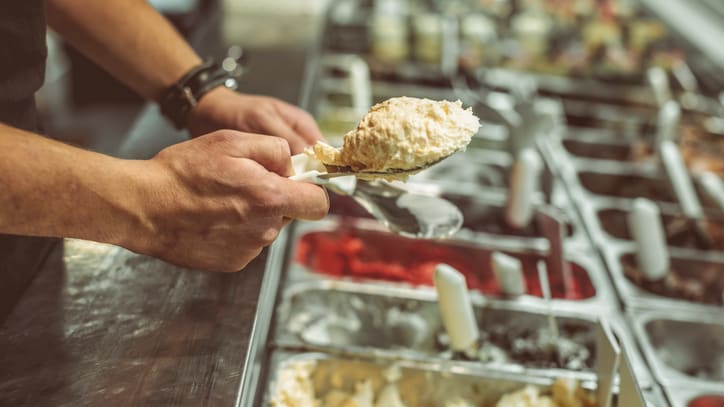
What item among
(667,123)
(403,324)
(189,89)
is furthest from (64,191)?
(667,123)

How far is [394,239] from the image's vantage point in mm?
2293

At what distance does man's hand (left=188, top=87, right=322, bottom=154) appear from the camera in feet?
5.24

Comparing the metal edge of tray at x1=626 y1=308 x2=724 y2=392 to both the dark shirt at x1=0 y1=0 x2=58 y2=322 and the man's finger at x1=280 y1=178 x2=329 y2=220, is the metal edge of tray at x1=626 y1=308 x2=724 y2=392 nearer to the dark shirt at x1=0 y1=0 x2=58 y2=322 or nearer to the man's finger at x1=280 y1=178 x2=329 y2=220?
the man's finger at x1=280 y1=178 x2=329 y2=220

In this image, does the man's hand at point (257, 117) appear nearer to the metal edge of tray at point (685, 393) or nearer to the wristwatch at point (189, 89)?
the wristwatch at point (189, 89)

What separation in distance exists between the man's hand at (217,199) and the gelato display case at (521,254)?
0.26 m

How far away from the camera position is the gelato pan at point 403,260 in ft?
6.95

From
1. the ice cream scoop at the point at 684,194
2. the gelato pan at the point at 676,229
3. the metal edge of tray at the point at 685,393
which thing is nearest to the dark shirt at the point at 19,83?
the metal edge of tray at the point at 685,393

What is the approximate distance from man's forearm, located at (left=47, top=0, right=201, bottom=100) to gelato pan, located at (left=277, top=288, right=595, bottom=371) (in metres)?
0.78

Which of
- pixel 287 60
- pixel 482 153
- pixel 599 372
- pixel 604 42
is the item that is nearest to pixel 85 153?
pixel 599 372

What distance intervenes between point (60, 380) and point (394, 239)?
4.49 ft

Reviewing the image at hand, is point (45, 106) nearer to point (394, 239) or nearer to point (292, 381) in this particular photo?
point (394, 239)

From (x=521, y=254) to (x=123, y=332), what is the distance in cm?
153

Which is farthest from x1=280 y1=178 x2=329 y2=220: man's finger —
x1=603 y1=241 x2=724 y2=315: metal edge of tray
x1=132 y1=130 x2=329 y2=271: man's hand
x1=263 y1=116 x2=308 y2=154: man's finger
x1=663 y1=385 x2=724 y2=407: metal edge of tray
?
x1=603 y1=241 x2=724 y2=315: metal edge of tray

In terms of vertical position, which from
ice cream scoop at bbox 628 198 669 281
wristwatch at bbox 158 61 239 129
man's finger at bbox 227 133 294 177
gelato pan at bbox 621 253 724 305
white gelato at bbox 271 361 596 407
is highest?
man's finger at bbox 227 133 294 177
